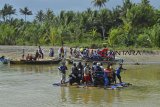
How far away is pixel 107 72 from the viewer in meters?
25.5

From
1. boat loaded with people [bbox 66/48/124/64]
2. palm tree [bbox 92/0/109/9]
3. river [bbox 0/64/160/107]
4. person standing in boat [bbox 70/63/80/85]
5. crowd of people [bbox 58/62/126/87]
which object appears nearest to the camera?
river [bbox 0/64/160/107]

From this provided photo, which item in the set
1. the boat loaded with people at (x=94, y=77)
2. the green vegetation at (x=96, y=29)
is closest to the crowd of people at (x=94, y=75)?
the boat loaded with people at (x=94, y=77)

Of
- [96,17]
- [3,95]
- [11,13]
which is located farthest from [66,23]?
[3,95]

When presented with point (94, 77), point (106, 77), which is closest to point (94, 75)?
point (94, 77)

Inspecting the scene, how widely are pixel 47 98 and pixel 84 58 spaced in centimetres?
2520

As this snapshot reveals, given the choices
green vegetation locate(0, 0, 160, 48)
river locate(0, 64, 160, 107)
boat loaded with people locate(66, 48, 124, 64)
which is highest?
green vegetation locate(0, 0, 160, 48)

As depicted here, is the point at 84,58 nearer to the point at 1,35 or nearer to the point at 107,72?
the point at 107,72

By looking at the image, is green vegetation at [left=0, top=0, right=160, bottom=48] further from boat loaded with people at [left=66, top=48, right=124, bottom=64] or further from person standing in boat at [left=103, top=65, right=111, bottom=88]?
person standing in boat at [left=103, top=65, right=111, bottom=88]

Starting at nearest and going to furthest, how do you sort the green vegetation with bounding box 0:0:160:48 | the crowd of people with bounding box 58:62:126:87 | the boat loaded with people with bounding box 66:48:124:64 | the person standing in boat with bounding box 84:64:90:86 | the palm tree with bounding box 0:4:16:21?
1. the crowd of people with bounding box 58:62:126:87
2. the person standing in boat with bounding box 84:64:90:86
3. the boat loaded with people with bounding box 66:48:124:64
4. the green vegetation with bounding box 0:0:160:48
5. the palm tree with bounding box 0:4:16:21

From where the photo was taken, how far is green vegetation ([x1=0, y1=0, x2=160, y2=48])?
66.3 meters

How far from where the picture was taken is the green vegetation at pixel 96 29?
66338mm

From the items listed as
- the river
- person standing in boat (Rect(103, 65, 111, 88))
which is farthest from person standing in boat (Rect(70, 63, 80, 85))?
person standing in boat (Rect(103, 65, 111, 88))

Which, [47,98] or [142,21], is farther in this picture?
[142,21]

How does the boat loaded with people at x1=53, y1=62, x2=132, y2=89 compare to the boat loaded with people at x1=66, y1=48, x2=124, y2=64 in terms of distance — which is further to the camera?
the boat loaded with people at x1=66, y1=48, x2=124, y2=64
